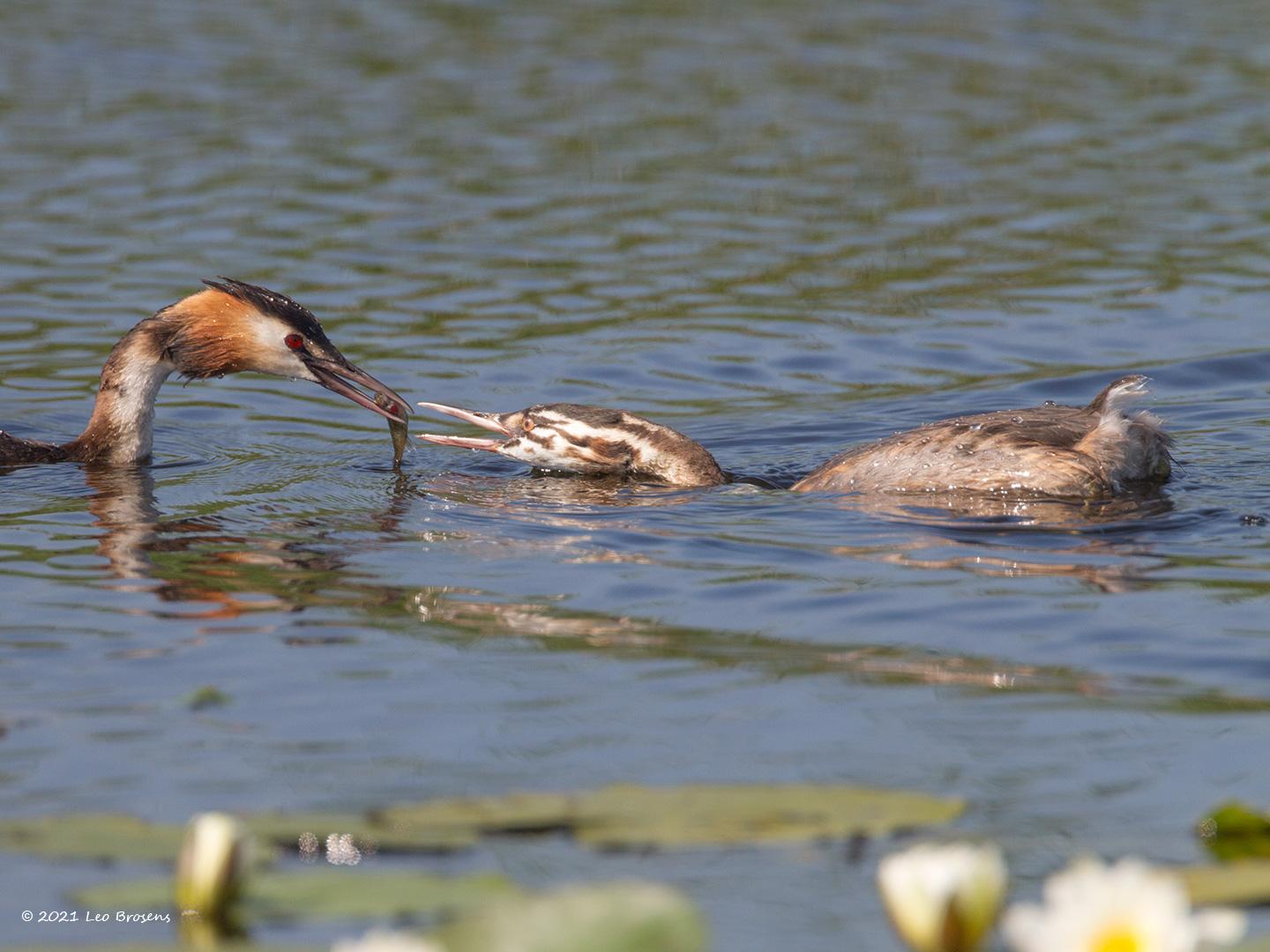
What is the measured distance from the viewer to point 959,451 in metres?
8.70

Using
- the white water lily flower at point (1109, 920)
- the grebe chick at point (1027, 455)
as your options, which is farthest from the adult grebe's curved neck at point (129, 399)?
the white water lily flower at point (1109, 920)

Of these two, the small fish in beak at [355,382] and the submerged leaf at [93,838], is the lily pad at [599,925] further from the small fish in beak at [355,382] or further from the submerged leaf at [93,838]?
the small fish in beak at [355,382]

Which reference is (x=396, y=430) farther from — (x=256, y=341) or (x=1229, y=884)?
(x=1229, y=884)

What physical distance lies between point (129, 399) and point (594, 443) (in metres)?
2.39

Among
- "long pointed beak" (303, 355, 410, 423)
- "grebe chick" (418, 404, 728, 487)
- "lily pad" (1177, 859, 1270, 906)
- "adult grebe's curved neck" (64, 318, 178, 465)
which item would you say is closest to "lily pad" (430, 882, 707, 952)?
"lily pad" (1177, 859, 1270, 906)

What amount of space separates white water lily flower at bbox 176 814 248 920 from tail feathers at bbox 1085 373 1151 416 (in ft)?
17.9

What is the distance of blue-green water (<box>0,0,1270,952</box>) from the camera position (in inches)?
210

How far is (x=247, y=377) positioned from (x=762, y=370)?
316 cm

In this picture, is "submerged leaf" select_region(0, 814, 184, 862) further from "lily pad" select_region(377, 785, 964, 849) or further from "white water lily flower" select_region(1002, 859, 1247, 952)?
"white water lily flower" select_region(1002, 859, 1247, 952)

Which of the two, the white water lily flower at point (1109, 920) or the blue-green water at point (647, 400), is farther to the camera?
the blue-green water at point (647, 400)

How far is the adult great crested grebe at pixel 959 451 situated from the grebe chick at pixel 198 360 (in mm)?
627

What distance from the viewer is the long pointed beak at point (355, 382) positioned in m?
9.38

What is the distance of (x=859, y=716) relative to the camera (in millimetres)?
5672

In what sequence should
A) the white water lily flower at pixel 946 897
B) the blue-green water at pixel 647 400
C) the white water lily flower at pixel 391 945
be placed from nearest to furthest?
the white water lily flower at pixel 391 945 < the white water lily flower at pixel 946 897 < the blue-green water at pixel 647 400
